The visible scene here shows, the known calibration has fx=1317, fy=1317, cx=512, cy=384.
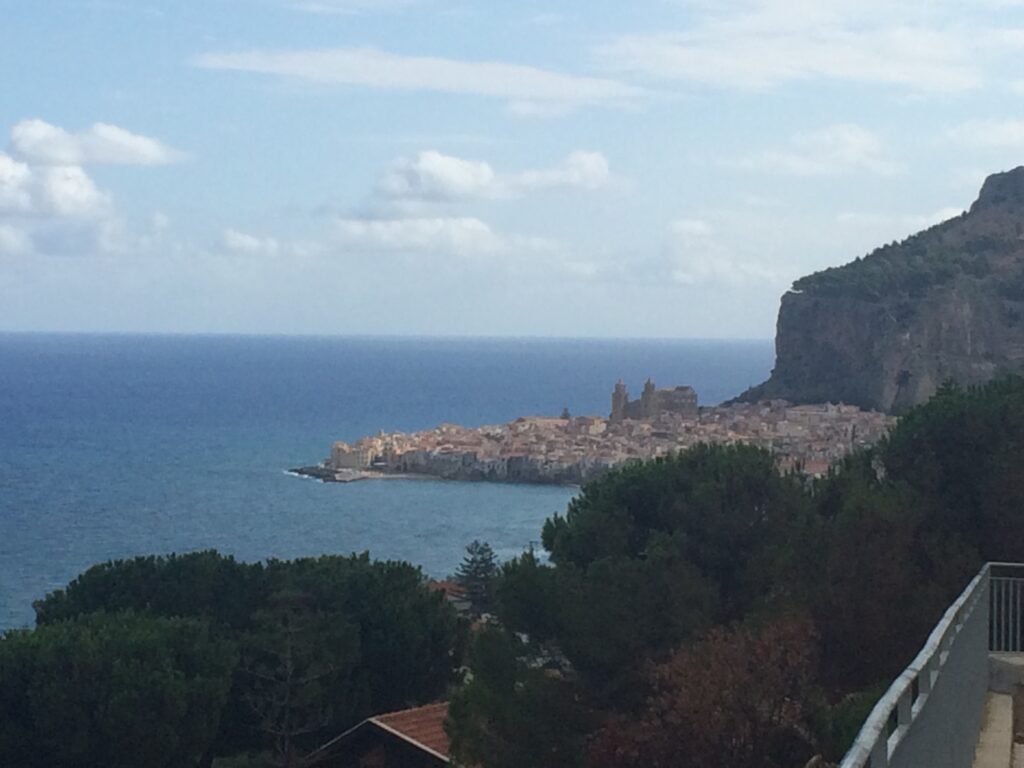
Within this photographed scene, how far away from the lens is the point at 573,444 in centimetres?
6969

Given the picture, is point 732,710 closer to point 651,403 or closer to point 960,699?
point 960,699

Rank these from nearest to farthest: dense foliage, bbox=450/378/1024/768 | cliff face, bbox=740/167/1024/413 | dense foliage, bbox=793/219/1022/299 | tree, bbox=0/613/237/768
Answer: dense foliage, bbox=450/378/1024/768
tree, bbox=0/613/237/768
cliff face, bbox=740/167/1024/413
dense foliage, bbox=793/219/1022/299

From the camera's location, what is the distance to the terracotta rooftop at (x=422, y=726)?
12.6 meters

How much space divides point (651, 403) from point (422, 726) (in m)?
73.2

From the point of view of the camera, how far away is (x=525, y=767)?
9070mm

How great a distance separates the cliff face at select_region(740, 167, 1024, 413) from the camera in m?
69.8

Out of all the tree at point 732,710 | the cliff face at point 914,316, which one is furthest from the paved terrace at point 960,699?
the cliff face at point 914,316

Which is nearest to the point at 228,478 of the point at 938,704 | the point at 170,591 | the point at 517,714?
the point at 170,591

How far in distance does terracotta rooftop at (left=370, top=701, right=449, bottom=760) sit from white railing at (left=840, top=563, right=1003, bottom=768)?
25.3ft

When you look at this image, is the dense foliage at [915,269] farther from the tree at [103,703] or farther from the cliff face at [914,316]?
the tree at [103,703]

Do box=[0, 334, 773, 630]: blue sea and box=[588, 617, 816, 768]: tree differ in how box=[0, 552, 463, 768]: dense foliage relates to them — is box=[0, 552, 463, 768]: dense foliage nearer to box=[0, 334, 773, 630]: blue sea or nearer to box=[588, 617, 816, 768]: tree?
box=[588, 617, 816, 768]: tree

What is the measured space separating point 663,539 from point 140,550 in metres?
31.6

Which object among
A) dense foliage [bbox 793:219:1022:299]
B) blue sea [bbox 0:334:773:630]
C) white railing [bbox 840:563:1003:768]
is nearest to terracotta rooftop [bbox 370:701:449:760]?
white railing [bbox 840:563:1003:768]

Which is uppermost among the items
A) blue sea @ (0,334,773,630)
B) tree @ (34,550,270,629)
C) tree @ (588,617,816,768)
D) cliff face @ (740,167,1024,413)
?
cliff face @ (740,167,1024,413)
